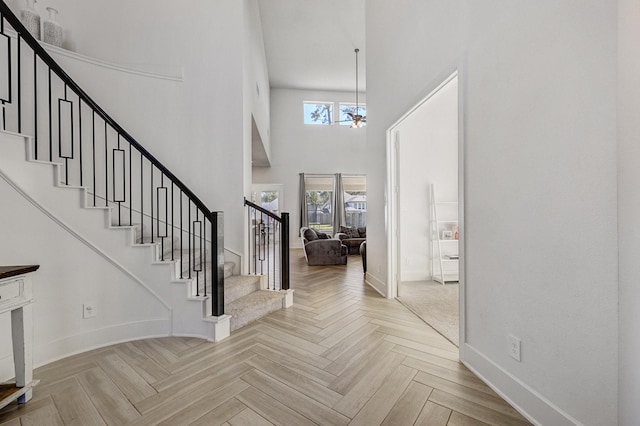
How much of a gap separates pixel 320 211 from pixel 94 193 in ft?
23.5

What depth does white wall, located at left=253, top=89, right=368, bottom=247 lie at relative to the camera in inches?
364

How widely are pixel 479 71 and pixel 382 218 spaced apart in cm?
224

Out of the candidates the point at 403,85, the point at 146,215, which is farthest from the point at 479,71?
the point at 146,215

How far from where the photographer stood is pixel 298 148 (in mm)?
9391

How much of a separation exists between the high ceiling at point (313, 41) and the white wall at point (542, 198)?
13.2ft

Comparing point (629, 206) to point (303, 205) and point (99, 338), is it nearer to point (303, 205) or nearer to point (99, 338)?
point (99, 338)

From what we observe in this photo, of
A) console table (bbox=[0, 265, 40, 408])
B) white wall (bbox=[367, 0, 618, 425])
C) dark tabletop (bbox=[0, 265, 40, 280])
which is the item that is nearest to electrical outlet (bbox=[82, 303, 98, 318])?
console table (bbox=[0, 265, 40, 408])

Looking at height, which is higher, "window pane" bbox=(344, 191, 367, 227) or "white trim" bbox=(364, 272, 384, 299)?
"window pane" bbox=(344, 191, 367, 227)

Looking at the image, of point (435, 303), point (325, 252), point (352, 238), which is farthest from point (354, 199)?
point (435, 303)

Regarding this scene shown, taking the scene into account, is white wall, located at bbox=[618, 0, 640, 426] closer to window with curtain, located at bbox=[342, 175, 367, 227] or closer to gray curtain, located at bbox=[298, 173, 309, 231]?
gray curtain, located at bbox=[298, 173, 309, 231]

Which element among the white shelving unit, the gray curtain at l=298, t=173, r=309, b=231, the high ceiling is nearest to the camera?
the white shelving unit

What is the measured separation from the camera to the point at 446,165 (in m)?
4.72

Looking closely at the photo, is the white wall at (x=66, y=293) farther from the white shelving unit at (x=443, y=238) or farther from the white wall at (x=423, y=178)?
the white shelving unit at (x=443, y=238)

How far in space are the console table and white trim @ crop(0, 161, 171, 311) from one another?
24.7 inches
